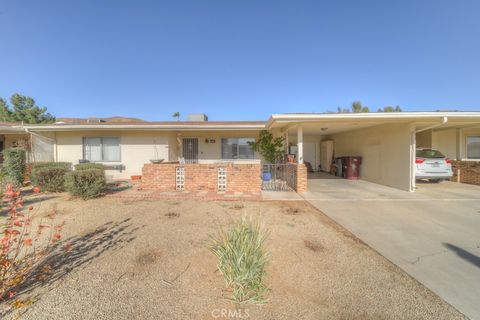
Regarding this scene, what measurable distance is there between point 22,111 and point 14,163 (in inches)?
1028

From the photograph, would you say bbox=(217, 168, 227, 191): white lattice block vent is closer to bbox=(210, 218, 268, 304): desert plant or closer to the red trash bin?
bbox=(210, 218, 268, 304): desert plant

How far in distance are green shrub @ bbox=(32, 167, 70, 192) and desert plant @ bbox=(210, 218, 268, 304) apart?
7.53 meters

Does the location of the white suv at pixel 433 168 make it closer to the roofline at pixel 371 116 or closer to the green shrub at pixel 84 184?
the roofline at pixel 371 116

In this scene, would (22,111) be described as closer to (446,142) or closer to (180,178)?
(180,178)

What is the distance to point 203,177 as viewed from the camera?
725cm

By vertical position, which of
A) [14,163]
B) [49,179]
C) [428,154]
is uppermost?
[428,154]

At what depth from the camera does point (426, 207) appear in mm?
5441

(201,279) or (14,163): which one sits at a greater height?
(14,163)

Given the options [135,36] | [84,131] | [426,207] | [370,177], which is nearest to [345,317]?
[426,207]

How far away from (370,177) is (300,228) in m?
7.61

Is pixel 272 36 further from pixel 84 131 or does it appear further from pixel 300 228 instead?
pixel 84 131

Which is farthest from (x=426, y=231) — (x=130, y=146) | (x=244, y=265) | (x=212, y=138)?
(x=130, y=146)

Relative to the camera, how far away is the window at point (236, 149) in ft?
35.5

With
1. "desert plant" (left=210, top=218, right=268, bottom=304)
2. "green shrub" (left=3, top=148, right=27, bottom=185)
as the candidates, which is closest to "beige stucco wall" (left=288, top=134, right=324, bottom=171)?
"desert plant" (left=210, top=218, right=268, bottom=304)
